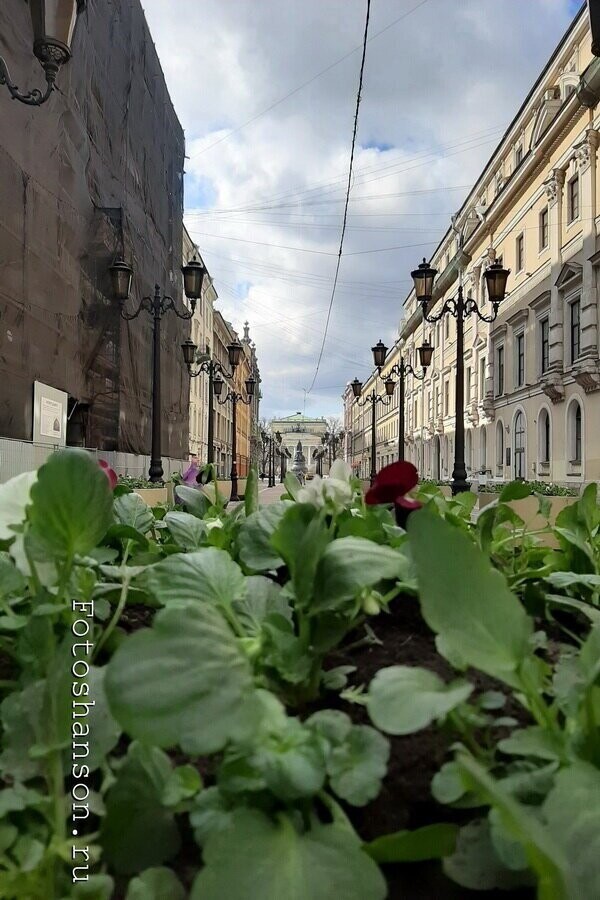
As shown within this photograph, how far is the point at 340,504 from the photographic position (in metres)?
0.44

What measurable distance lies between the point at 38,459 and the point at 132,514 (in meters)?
3.96

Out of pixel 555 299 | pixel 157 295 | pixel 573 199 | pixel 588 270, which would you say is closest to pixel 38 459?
pixel 157 295

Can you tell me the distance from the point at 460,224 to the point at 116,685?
24827mm

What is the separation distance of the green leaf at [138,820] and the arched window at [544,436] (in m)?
16.3

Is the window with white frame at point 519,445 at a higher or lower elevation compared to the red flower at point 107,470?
higher

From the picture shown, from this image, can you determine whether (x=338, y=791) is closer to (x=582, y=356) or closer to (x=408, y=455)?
(x=582, y=356)

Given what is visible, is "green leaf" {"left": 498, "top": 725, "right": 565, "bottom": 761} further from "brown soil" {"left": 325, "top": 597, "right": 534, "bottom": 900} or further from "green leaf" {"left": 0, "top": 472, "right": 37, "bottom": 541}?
"green leaf" {"left": 0, "top": 472, "right": 37, "bottom": 541}

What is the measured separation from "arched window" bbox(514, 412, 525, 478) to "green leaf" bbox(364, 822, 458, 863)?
A: 17.6 metres

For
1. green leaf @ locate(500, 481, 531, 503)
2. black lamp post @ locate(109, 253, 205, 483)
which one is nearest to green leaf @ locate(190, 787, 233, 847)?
green leaf @ locate(500, 481, 531, 503)

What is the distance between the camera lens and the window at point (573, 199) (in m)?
13.8

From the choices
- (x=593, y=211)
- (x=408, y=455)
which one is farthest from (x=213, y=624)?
(x=408, y=455)

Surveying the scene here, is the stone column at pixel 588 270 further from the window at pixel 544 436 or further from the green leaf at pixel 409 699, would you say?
the green leaf at pixel 409 699

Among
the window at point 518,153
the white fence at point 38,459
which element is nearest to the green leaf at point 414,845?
the white fence at point 38,459

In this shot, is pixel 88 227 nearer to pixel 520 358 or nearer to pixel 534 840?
pixel 534 840
